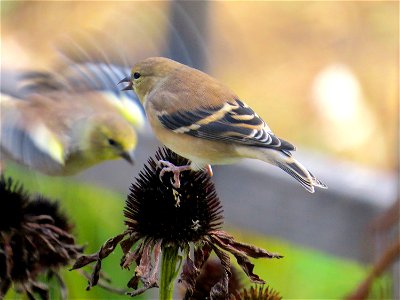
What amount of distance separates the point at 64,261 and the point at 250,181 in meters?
0.90

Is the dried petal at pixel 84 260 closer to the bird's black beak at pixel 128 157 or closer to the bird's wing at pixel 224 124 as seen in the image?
the bird's wing at pixel 224 124

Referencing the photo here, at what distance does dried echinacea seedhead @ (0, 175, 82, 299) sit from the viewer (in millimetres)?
930

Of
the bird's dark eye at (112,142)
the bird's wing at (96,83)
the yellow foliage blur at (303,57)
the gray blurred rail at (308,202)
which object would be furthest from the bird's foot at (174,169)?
the yellow foliage blur at (303,57)

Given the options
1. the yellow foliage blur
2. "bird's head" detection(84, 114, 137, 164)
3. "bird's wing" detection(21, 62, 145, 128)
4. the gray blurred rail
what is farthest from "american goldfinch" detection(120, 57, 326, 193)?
the yellow foliage blur

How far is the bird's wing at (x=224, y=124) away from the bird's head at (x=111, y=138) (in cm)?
23

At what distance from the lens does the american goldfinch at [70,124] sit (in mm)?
1030

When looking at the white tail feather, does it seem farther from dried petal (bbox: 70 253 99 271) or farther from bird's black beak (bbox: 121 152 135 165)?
bird's black beak (bbox: 121 152 135 165)

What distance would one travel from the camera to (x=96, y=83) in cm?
99

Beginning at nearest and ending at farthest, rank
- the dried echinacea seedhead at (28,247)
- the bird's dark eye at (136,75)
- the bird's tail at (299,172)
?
the bird's tail at (299,172) → the bird's dark eye at (136,75) → the dried echinacea seedhead at (28,247)

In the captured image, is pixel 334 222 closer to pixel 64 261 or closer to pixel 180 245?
pixel 64 261

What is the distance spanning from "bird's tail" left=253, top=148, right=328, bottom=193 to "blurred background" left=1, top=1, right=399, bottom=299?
19 centimetres

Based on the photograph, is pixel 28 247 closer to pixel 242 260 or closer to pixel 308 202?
pixel 242 260

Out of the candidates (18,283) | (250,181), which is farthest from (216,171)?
(18,283)

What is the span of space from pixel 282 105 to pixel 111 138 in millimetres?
1974
